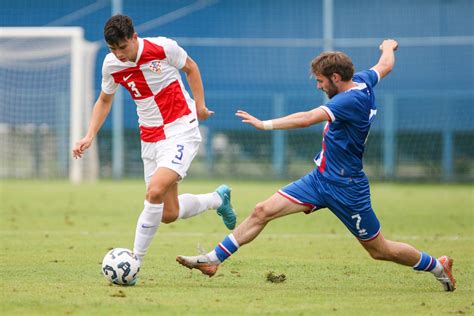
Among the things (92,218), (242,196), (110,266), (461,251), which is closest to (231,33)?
(242,196)

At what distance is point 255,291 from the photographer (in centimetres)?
701

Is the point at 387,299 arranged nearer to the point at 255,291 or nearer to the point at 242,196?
the point at 255,291

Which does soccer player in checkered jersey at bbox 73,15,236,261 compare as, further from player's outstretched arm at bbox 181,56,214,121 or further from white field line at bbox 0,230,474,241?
white field line at bbox 0,230,474,241

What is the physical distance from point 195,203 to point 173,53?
60.2 inches

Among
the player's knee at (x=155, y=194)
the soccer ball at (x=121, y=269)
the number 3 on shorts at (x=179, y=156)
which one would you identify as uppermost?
the number 3 on shorts at (x=179, y=156)

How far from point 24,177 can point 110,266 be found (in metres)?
19.2

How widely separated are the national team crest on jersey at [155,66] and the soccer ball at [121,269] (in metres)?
1.72

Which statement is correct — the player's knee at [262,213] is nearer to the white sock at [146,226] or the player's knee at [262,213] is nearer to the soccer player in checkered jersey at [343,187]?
the soccer player in checkered jersey at [343,187]

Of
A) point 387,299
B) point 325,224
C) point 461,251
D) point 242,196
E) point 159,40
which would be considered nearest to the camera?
point 387,299

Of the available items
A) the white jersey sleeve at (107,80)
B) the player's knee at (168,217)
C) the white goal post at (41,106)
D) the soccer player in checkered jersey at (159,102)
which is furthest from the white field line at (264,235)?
the white goal post at (41,106)

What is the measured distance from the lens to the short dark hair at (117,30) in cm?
750

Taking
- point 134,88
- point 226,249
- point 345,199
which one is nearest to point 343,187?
point 345,199

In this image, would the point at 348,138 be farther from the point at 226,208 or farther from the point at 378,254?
the point at 226,208

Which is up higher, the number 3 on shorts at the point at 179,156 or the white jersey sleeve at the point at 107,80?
the white jersey sleeve at the point at 107,80
